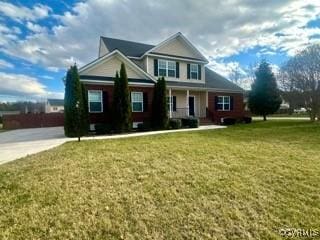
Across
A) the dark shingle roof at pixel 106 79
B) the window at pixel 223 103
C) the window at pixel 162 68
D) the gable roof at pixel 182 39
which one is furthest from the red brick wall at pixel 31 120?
the window at pixel 223 103

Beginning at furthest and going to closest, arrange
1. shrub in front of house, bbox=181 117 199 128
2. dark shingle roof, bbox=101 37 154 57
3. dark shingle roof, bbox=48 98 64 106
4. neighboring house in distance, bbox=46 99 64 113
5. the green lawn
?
dark shingle roof, bbox=48 98 64 106 → neighboring house in distance, bbox=46 99 64 113 → dark shingle roof, bbox=101 37 154 57 → shrub in front of house, bbox=181 117 199 128 → the green lawn

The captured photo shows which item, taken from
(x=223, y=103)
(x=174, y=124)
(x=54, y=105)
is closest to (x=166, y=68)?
(x=174, y=124)

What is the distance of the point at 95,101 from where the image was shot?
15.9 m

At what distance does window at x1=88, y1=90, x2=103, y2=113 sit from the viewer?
15797 millimetres

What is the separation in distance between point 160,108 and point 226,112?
9.37m

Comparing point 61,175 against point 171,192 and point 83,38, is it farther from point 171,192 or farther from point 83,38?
point 83,38

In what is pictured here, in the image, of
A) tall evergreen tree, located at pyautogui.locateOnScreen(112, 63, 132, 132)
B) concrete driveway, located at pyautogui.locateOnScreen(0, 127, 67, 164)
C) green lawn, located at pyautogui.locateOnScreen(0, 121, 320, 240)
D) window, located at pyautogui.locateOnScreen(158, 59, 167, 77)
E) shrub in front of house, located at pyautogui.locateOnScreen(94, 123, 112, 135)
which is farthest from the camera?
window, located at pyautogui.locateOnScreen(158, 59, 167, 77)

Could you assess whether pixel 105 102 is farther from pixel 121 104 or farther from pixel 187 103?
pixel 187 103

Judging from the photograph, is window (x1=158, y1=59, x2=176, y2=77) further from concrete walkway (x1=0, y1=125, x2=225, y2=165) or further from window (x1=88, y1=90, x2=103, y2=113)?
concrete walkway (x1=0, y1=125, x2=225, y2=165)

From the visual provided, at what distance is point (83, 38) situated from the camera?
25.2 m

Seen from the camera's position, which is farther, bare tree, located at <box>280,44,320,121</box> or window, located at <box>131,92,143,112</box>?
bare tree, located at <box>280,44,320,121</box>

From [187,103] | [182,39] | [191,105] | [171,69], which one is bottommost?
[191,105]

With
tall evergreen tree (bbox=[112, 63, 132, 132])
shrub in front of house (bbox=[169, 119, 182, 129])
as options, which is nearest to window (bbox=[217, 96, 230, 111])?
shrub in front of house (bbox=[169, 119, 182, 129])

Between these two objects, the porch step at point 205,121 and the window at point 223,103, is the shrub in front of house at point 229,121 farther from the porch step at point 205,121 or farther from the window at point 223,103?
the window at point 223,103
